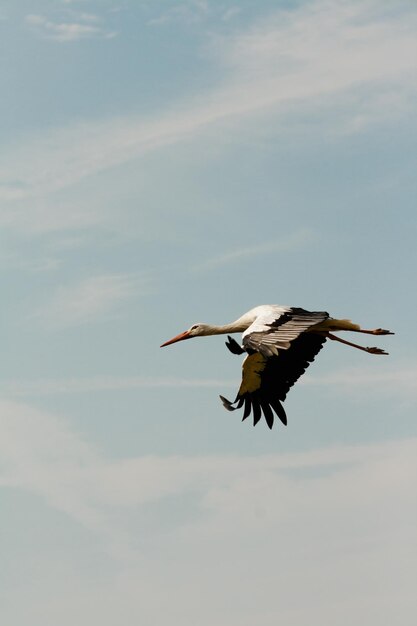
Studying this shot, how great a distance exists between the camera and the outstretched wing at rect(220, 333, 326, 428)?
3275 centimetres

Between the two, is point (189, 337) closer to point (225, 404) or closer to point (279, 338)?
point (225, 404)

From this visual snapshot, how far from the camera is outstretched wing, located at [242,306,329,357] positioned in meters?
28.6

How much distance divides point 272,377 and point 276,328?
352 centimetres

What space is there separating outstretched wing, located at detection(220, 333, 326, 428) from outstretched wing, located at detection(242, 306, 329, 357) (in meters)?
1.54

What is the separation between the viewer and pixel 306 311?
31.5 meters

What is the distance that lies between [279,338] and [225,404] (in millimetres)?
3181

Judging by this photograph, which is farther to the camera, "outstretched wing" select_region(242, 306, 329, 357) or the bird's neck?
→ the bird's neck

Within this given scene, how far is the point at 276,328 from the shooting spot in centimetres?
2959

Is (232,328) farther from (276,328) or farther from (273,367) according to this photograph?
(276,328)

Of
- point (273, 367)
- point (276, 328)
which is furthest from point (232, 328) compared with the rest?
point (276, 328)

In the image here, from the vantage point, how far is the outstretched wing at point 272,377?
32.8 metres

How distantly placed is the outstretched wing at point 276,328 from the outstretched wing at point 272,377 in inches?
60.7

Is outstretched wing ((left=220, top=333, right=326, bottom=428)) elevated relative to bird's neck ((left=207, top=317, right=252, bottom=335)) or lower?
lower

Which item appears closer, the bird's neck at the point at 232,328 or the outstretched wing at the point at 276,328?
the outstretched wing at the point at 276,328
